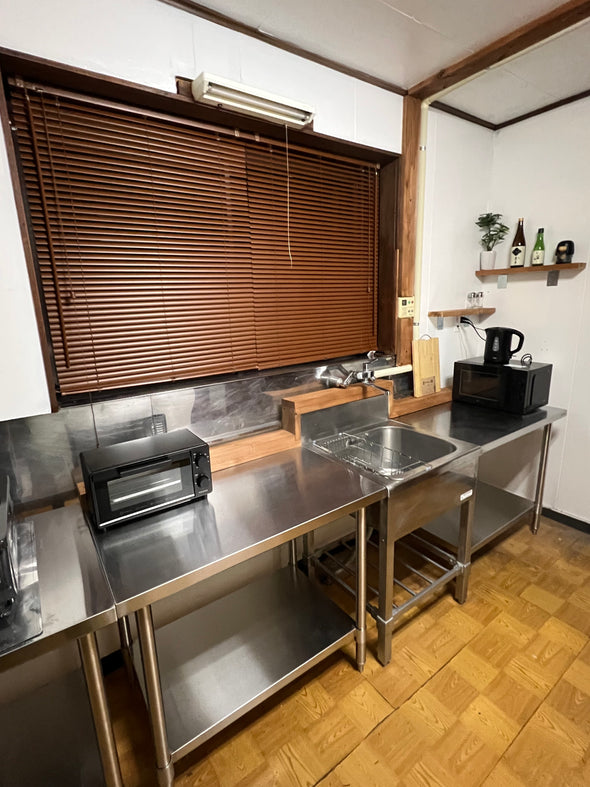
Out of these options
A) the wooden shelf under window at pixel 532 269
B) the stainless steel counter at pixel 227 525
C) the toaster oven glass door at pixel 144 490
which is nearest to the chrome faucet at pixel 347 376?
the stainless steel counter at pixel 227 525

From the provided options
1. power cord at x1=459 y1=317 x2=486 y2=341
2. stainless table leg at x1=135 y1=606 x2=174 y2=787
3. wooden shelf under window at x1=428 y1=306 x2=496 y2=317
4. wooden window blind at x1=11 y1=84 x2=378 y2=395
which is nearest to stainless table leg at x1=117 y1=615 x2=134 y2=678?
stainless table leg at x1=135 y1=606 x2=174 y2=787

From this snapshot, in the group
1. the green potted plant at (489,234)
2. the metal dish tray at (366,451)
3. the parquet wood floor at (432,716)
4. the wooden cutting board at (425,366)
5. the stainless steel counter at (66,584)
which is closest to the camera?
the stainless steel counter at (66,584)

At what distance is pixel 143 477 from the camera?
1.28m

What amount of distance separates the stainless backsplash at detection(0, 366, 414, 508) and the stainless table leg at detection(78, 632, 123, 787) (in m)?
0.62

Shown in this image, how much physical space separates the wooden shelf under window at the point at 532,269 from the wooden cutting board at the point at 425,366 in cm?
63

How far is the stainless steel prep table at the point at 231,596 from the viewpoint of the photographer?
3.53 feet

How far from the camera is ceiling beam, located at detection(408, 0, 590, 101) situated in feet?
4.77

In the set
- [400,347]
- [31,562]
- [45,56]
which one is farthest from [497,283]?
[31,562]

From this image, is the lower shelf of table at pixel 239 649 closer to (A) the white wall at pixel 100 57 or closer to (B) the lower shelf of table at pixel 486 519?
(B) the lower shelf of table at pixel 486 519

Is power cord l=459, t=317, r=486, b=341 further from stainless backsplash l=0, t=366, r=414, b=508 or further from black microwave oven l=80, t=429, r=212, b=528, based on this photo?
black microwave oven l=80, t=429, r=212, b=528

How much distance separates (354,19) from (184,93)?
0.70m

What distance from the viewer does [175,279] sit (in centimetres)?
158

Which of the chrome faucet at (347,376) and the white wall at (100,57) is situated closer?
the white wall at (100,57)

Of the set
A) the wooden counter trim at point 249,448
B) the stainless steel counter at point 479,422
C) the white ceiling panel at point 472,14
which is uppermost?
the white ceiling panel at point 472,14
